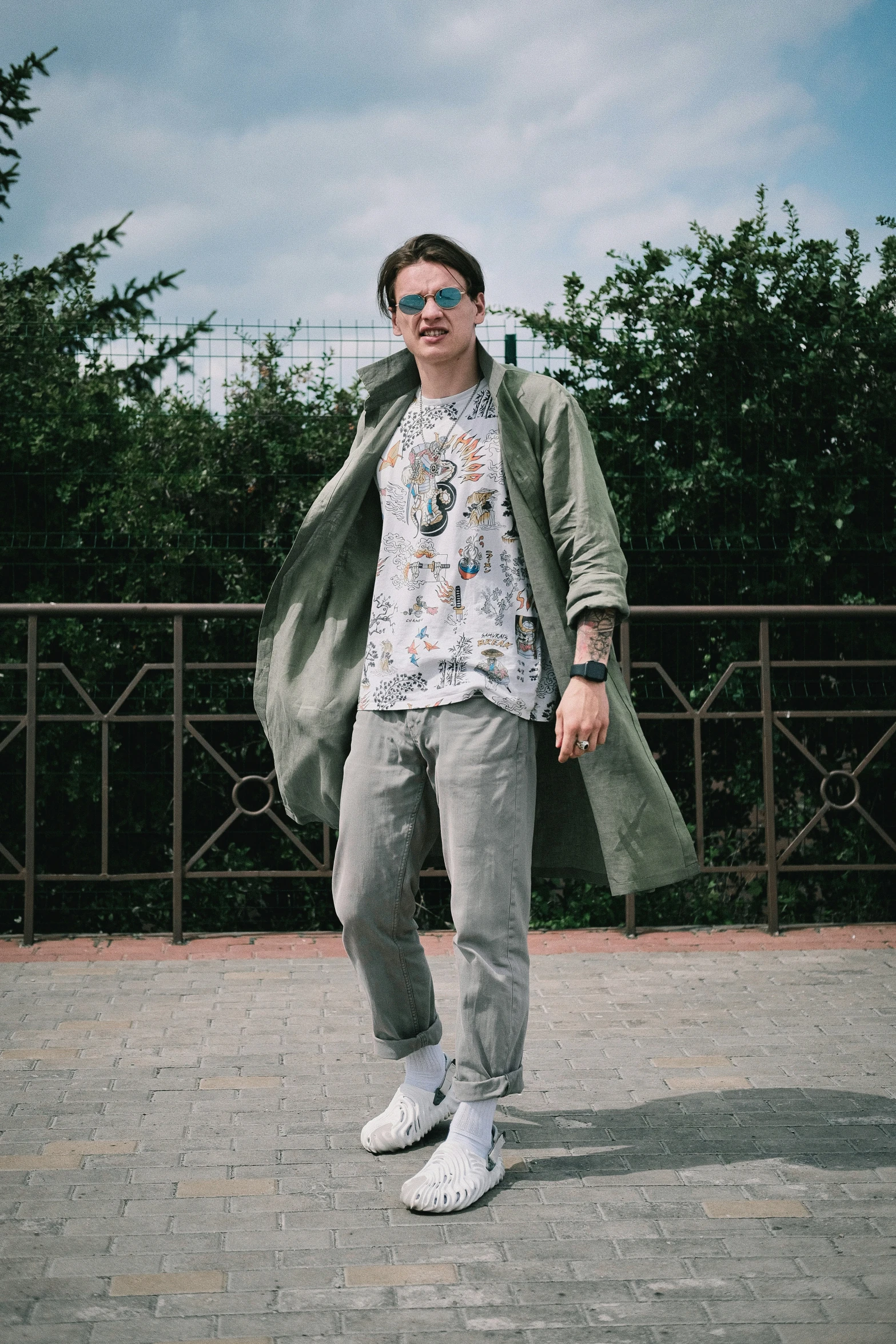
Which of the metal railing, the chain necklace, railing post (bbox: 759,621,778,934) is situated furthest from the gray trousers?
railing post (bbox: 759,621,778,934)

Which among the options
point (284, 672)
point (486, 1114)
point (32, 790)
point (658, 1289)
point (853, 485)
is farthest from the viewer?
point (853, 485)

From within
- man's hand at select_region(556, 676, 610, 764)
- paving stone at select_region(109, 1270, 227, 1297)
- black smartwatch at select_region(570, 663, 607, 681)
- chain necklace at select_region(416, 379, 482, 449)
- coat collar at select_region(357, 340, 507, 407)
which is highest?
coat collar at select_region(357, 340, 507, 407)

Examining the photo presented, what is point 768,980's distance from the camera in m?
4.58

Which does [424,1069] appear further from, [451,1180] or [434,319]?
[434,319]

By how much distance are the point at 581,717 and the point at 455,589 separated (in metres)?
0.40

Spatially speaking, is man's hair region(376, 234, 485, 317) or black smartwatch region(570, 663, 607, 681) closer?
black smartwatch region(570, 663, 607, 681)

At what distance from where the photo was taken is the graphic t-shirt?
2869 millimetres

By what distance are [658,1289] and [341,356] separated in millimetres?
4643

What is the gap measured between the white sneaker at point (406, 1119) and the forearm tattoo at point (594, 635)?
1043mm

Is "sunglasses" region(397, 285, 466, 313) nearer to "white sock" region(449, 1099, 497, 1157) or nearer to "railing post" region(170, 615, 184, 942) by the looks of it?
"white sock" region(449, 1099, 497, 1157)

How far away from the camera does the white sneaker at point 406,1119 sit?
3.04 metres

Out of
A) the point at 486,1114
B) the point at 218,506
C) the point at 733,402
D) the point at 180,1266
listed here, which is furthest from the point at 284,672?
the point at 733,402

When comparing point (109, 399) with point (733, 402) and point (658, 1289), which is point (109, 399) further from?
point (658, 1289)

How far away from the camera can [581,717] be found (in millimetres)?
2771
